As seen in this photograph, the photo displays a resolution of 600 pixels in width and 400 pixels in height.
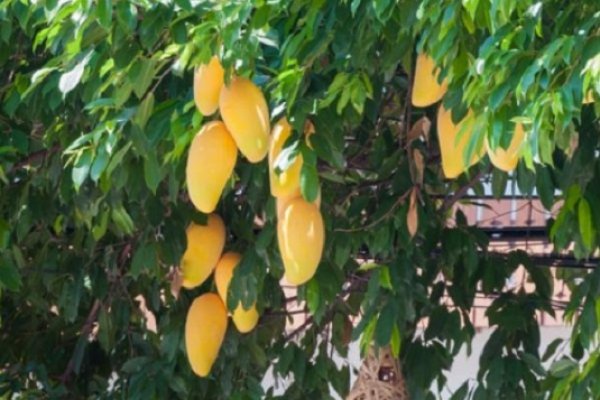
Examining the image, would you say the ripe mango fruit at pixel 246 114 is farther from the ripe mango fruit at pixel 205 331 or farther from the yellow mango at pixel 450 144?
the ripe mango fruit at pixel 205 331

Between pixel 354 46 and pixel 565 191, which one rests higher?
pixel 354 46

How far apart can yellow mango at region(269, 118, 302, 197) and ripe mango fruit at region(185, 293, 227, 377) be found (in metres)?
0.51

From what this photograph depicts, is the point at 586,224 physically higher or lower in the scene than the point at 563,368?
higher

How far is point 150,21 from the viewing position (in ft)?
7.02

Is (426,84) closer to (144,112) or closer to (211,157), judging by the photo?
(211,157)

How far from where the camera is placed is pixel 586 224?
2.12m

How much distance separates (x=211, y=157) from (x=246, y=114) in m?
0.08

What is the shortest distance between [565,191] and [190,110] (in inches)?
19.9

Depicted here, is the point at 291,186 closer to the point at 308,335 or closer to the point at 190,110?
the point at 190,110

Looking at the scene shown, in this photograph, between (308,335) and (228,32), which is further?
(308,335)

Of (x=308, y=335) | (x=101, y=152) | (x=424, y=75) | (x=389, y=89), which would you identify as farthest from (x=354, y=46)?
(x=308, y=335)

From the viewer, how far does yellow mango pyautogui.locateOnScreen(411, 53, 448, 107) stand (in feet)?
6.70

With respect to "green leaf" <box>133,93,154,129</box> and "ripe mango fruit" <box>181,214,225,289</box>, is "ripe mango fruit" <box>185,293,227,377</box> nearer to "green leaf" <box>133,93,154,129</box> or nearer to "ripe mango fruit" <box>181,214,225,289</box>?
"ripe mango fruit" <box>181,214,225,289</box>

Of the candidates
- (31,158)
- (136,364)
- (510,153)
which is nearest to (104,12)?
(510,153)
